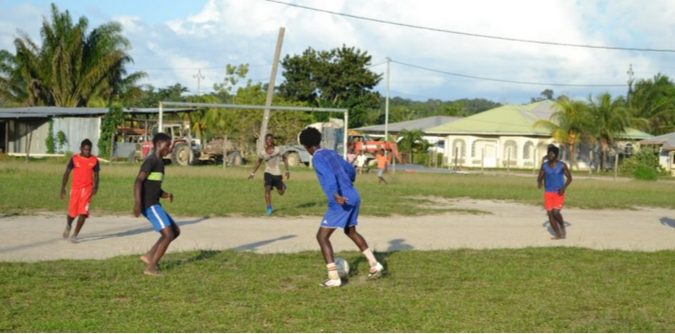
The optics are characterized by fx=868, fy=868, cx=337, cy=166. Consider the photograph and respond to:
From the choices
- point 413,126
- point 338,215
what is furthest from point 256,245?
point 413,126

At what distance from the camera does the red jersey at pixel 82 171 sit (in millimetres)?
13453

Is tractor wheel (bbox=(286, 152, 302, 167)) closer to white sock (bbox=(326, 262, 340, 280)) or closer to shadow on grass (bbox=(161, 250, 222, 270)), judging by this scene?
shadow on grass (bbox=(161, 250, 222, 270))

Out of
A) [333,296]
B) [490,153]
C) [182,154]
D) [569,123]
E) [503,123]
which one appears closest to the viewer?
[333,296]

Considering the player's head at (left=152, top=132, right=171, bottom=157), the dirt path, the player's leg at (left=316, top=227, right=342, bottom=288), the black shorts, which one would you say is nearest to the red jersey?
the dirt path

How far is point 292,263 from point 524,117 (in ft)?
180

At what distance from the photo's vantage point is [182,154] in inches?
1706

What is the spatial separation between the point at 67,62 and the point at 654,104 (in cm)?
4813

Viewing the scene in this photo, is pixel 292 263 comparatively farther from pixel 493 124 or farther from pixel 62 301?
pixel 493 124

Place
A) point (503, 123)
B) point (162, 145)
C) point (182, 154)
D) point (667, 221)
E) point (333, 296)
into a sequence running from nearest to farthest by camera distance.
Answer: point (333, 296), point (162, 145), point (667, 221), point (182, 154), point (503, 123)

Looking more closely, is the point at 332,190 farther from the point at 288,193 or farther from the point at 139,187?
the point at 288,193

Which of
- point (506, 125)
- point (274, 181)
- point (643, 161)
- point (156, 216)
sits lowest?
point (156, 216)

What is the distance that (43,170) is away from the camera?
31953 mm

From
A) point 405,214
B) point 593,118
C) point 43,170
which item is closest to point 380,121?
point 593,118

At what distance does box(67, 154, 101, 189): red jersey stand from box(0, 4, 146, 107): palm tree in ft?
155
